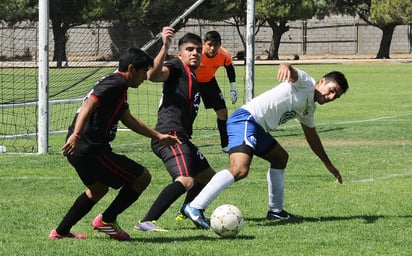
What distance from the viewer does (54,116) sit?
24344mm

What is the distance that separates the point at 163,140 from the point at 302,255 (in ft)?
5.31

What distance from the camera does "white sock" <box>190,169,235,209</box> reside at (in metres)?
8.51

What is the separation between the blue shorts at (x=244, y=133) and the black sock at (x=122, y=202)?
1152 millimetres

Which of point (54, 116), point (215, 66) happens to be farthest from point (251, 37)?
point (54, 116)

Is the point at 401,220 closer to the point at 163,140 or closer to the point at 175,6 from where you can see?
the point at 163,140

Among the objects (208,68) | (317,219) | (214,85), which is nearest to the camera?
(317,219)

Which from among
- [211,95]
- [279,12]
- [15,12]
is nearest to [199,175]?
[211,95]

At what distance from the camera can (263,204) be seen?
10.5 m

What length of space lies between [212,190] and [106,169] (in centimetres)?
109

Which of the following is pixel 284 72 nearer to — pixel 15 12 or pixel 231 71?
pixel 231 71

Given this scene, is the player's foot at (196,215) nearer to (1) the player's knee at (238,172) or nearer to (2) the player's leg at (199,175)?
(1) the player's knee at (238,172)

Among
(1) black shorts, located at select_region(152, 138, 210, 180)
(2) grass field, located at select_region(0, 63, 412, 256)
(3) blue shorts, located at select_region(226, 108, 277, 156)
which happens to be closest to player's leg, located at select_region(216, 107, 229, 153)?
(2) grass field, located at select_region(0, 63, 412, 256)

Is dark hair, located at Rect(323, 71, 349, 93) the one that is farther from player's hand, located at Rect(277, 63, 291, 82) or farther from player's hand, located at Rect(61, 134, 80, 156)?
player's hand, located at Rect(61, 134, 80, 156)

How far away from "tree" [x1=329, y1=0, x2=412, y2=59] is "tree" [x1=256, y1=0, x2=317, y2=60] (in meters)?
3.70
